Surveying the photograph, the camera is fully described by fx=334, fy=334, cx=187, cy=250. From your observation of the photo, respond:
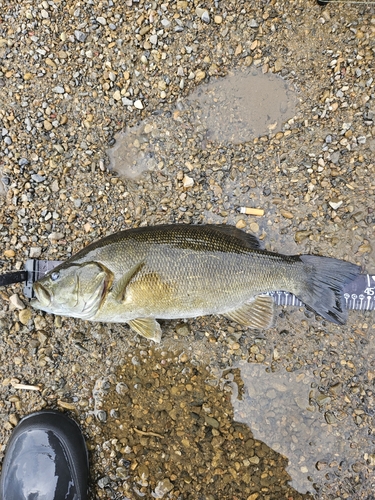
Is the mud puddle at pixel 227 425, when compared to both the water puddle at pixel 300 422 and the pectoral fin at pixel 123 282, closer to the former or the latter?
the water puddle at pixel 300 422

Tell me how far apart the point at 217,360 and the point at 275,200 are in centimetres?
155

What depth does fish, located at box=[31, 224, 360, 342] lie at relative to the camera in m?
2.51

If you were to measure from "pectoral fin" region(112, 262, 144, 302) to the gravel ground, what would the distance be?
0.67 meters

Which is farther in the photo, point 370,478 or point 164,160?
point 164,160

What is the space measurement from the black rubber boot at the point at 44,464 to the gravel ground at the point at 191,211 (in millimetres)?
159

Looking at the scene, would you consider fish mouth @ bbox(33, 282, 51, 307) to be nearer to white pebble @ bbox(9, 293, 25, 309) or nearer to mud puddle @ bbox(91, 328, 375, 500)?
white pebble @ bbox(9, 293, 25, 309)

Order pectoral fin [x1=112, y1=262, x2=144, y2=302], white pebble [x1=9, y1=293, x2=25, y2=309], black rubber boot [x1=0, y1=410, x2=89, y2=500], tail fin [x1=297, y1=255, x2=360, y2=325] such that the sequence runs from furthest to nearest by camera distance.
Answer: white pebble [x1=9, y1=293, x2=25, y2=309], black rubber boot [x1=0, y1=410, x2=89, y2=500], tail fin [x1=297, y1=255, x2=360, y2=325], pectoral fin [x1=112, y1=262, x2=144, y2=302]

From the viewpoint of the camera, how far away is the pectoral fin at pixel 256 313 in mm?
2770

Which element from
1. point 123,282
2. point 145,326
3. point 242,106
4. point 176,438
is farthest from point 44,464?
point 242,106

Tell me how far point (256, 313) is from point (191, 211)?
3.53 feet

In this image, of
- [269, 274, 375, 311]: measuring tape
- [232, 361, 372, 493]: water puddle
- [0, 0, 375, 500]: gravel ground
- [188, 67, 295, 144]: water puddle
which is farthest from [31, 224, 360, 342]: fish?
[188, 67, 295, 144]: water puddle

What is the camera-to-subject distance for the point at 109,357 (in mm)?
3049

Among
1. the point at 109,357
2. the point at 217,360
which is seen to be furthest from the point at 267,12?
the point at 109,357

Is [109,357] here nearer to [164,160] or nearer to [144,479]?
[144,479]
